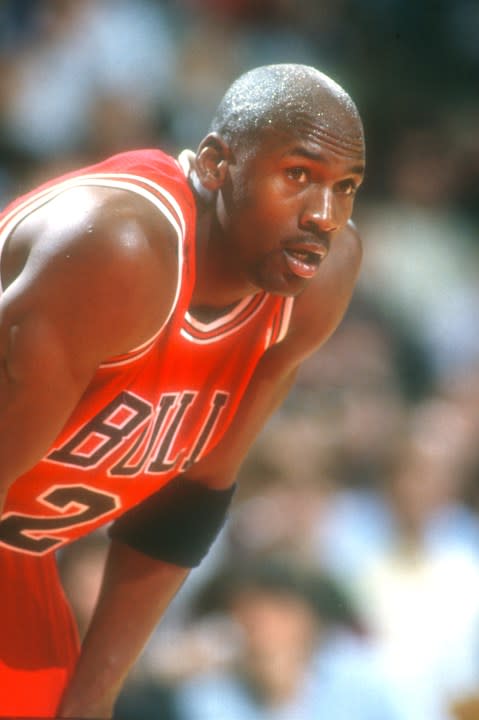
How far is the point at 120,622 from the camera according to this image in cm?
245

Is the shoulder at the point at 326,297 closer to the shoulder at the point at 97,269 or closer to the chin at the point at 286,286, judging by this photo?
the chin at the point at 286,286

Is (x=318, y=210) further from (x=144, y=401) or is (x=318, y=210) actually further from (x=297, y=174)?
(x=144, y=401)

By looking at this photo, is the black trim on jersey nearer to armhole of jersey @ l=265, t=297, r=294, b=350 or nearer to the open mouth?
armhole of jersey @ l=265, t=297, r=294, b=350

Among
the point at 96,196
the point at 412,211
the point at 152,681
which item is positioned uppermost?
the point at 96,196

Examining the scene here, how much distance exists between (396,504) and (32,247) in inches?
105

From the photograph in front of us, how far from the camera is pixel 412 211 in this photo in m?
5.48

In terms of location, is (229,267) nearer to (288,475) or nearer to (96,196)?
(96,196)

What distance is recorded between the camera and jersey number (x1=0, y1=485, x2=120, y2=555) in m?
2.16

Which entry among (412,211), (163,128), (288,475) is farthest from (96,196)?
(412,211)

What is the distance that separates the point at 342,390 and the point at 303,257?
289 cm

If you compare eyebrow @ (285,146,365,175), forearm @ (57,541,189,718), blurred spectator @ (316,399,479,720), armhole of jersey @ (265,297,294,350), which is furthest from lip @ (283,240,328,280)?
blurred spectator @ (316,399,479,720)

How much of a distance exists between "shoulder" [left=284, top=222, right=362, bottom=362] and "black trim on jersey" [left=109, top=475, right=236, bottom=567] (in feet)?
1.12

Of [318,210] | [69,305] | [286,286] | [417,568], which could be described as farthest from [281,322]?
[417,568]

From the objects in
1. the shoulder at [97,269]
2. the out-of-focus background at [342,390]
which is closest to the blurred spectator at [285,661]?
the out-of-focus background at [342,390]
